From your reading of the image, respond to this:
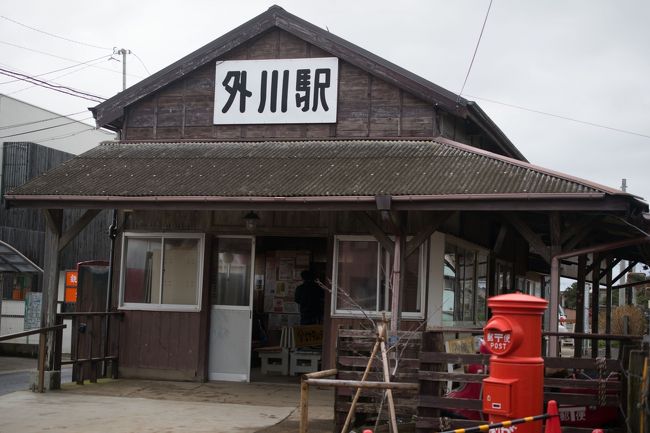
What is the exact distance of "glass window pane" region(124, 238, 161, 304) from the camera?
14.5m

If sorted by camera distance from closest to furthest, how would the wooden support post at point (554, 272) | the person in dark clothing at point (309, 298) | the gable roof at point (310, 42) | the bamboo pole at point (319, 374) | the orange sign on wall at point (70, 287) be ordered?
the bamboo pole at point (319, 374) < the wooden support post at point (554, 272) < the gable roof at point (310, 42) < the person in dark clothing at point (309, 298) < the orange sign on wall at point (70, 287)

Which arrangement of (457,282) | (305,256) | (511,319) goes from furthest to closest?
(305,256) < (457,282) < (511,319)

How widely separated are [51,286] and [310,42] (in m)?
5.96

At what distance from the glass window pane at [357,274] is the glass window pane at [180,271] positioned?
8.47 ft

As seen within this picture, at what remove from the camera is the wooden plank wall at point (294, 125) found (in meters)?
14.1

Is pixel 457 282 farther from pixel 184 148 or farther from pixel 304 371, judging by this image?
pixel 184 148

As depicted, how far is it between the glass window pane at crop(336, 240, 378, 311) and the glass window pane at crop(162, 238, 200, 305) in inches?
102

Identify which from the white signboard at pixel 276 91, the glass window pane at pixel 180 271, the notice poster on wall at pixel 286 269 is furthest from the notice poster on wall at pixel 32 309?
the white signboard at pixel 276 91

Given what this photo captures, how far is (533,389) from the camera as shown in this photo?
7062 mm

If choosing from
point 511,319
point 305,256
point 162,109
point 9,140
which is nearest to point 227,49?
point 162,109

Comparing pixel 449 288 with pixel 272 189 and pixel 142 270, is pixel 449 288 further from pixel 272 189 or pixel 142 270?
pixel 142 270

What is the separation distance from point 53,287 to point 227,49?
5.13 metres

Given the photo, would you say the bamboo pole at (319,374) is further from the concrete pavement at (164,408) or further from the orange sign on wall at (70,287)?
the orange sign on wall at (70,287)

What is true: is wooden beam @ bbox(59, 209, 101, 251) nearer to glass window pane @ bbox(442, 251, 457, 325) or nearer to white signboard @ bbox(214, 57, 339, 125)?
white signboard @ bbox(214, 57, 339, 125)
